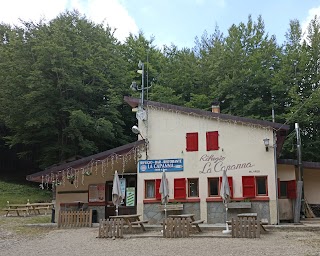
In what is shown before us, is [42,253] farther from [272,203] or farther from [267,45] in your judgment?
[267,45]

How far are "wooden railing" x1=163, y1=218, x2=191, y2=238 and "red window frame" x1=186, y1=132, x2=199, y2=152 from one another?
14.1 feet

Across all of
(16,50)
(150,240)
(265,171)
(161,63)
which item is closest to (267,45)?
(161,63)

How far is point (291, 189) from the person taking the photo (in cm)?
1606

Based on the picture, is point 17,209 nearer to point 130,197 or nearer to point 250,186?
point 130,197

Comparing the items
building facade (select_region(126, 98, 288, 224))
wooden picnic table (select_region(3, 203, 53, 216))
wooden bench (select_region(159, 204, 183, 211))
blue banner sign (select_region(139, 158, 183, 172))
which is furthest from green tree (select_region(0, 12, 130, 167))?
wooden bench (select_region(159, 204, 183, 211))

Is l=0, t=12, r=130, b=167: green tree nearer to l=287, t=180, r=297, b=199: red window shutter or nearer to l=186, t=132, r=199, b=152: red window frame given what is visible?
l=186, t=132, r=199, b=152: red window frame

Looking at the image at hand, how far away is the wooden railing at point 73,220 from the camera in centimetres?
1531

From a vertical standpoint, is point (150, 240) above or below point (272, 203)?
below

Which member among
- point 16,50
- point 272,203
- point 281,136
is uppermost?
point 16,50

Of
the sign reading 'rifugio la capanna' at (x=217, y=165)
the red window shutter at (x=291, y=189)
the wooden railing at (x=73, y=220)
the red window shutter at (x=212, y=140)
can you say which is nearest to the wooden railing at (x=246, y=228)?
the sign reading 'rifugio la capanna' at (x=217, y=165)

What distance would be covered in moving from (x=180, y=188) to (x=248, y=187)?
2.64m

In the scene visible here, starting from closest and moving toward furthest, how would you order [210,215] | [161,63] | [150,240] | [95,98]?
1. [150,240]
2. [210,215]
3. [95,98]
4. [161,63]

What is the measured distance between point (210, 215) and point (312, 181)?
650cm

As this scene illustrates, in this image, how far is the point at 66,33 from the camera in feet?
91.8
